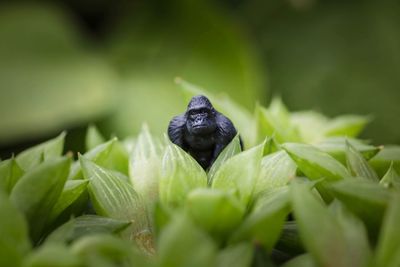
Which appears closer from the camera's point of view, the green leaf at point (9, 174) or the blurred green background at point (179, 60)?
the green leaf at point (9, 174)

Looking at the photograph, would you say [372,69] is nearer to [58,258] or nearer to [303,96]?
[303,96]

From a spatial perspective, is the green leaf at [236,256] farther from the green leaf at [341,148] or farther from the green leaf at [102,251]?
the green leaf at [341,148]

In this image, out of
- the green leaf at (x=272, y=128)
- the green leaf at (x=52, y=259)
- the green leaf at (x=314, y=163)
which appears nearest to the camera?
the green leaf at (x=52, y=259)

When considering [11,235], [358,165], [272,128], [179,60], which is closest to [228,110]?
[272,128]

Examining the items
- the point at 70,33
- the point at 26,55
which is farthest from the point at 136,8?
the point at 26,55

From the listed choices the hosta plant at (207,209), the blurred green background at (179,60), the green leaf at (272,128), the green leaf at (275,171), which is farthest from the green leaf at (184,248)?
the blurred green background at (179,60)
